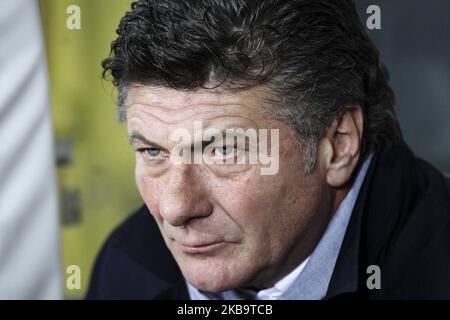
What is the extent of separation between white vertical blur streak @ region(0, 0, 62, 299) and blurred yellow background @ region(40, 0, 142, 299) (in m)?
0.07

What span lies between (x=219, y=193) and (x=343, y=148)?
0.73 feet

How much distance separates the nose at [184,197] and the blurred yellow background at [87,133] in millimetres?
311

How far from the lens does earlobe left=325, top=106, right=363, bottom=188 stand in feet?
3.52

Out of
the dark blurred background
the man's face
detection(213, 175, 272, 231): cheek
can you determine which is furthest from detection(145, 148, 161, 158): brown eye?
the dark blurred background

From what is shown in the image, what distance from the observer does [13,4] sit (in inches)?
48.6

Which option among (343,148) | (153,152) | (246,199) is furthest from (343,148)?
(153,152)

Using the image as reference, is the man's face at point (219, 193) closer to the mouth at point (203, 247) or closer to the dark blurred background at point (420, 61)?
the mouth at point (203, 247)

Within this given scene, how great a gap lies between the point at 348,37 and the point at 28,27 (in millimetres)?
595

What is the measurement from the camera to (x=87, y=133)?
54.1 inches

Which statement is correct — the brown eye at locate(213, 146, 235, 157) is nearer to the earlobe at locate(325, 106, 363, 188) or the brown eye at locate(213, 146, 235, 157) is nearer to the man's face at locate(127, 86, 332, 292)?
the man's face at locate(127, 86, 332, 292)

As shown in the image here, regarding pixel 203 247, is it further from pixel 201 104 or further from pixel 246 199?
pixel 201 104

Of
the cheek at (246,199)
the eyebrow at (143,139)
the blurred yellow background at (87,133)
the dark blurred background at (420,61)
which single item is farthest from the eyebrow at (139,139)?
the dark blurred background at (420,61)
